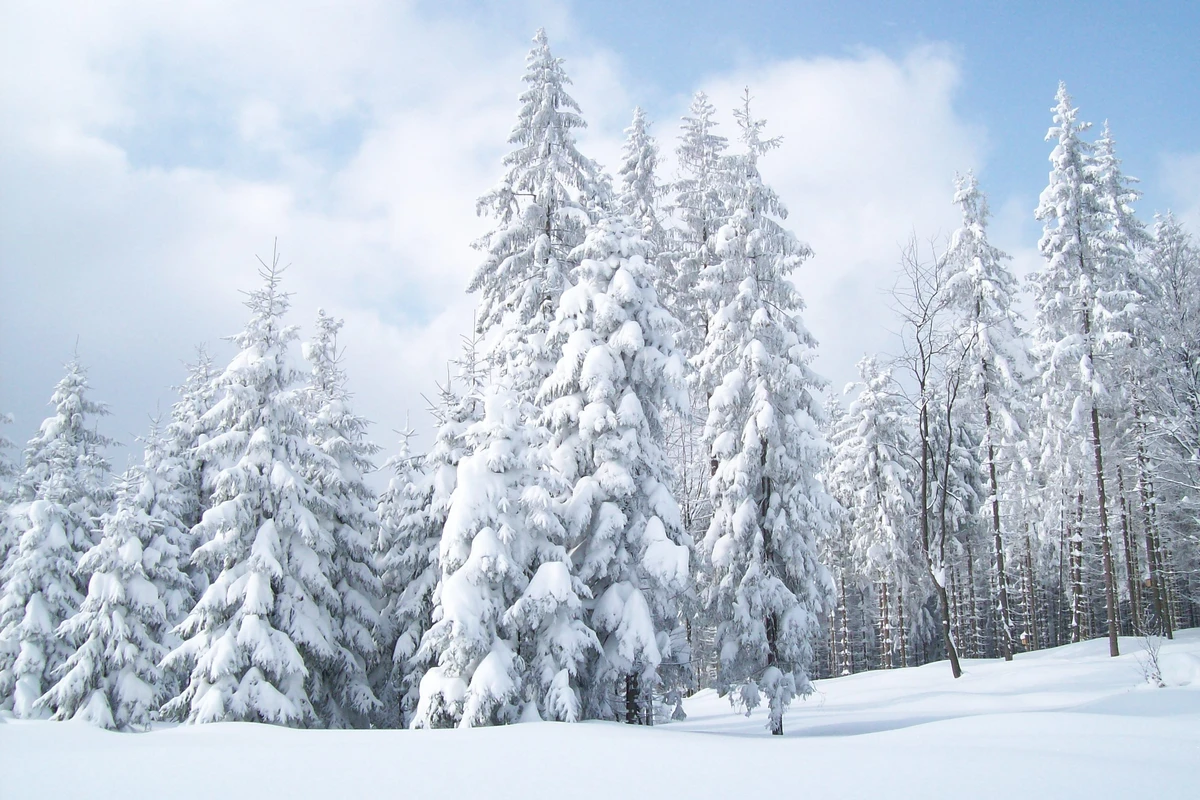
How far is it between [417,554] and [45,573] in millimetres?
12912

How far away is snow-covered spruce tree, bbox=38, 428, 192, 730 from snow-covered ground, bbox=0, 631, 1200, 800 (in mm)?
9532

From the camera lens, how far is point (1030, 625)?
1588 inches

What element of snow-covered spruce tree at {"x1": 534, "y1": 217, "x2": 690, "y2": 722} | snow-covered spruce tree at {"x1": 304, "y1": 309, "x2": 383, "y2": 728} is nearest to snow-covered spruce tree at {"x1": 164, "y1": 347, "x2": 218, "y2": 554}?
snow-covered spruce tree at {"x1": 304, "y1": 309, "x2": 383, "y2": 728}

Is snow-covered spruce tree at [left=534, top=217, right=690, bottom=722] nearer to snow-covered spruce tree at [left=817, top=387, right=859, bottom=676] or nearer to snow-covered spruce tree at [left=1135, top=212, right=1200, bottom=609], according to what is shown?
snow-covered spruce tree at [left=1135, top=212, right=1200, bottom=609]

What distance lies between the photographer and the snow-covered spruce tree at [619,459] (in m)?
15.8

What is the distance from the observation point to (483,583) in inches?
596

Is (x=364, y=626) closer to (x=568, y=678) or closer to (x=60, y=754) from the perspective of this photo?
(x=568, y=678)

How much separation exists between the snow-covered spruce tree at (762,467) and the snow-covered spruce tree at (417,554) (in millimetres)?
6955

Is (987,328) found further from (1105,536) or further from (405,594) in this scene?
(405,594)

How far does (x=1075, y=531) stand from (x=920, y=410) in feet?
45.4

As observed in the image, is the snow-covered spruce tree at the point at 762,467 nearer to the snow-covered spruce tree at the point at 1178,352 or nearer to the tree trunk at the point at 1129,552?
the snow-covered spruce tree at the point at 1178,352

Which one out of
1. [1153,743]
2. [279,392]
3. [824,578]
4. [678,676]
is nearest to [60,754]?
[279,392]

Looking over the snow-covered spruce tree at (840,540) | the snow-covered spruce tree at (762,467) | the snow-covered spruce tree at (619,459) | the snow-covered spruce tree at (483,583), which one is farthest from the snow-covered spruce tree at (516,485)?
the snow-covered spruce tree at (840,540)

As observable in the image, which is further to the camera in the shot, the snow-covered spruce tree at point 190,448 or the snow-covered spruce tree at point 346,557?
the snow-covered spruce tree at point 190,448
